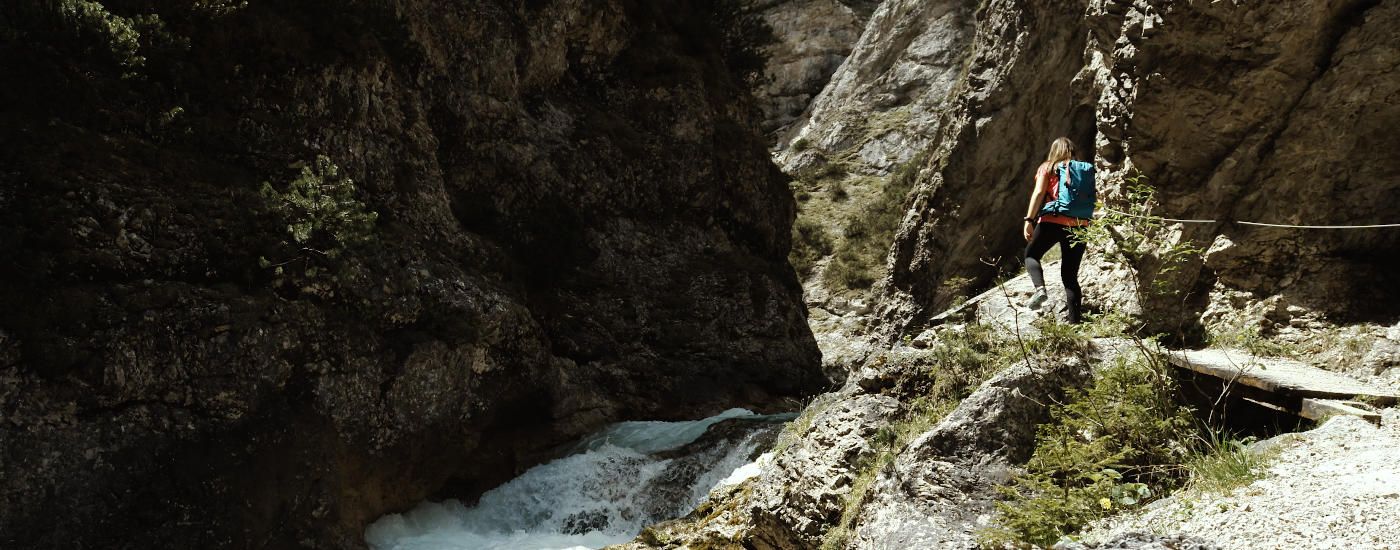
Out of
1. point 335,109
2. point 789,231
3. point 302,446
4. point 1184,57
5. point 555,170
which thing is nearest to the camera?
point 1184,57

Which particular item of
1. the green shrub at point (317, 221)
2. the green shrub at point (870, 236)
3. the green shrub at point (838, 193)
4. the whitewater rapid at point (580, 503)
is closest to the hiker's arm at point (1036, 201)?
the whitewater rapid at point (580, 503)

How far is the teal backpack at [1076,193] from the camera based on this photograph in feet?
23.7

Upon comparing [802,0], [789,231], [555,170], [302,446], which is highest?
[802,0]

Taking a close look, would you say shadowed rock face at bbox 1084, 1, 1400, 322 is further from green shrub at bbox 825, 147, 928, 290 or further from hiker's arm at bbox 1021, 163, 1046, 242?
green shrub at bbox 825, 147, 928, 290

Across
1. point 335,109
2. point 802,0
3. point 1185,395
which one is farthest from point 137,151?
point 802,0

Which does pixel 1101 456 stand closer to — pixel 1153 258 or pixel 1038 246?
pixel 1038 246

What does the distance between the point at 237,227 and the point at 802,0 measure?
139 feet

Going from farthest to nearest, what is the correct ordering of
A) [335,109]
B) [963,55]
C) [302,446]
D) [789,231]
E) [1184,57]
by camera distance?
[963,55]
[789,231]
[335,109]
[302,446]
[1184,57]

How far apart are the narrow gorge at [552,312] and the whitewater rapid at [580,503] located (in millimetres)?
60

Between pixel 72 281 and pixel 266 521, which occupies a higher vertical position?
pixel 72 281

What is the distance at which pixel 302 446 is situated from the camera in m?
9.02

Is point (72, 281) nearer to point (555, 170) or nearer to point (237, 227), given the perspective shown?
point (237, 227)

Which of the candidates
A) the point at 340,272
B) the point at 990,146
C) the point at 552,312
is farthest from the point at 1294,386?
the point at 990,146

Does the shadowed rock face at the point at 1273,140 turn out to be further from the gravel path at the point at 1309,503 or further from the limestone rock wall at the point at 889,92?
the limestone rock wall at the point at 889,92
